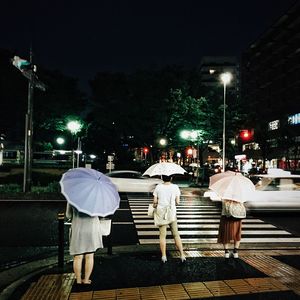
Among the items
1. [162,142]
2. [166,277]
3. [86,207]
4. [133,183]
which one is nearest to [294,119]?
[162,142]

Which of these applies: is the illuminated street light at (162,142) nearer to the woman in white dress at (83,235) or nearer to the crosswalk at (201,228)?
the crosswalk at (201,228)

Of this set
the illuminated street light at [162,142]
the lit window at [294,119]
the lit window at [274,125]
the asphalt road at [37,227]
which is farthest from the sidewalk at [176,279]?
the lit window at [274,125]

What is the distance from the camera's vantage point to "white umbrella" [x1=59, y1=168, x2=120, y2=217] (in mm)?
6328

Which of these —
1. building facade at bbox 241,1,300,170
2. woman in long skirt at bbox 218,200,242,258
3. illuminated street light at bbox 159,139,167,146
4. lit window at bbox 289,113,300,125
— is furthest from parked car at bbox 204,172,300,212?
lit window at bbox 289,113,300,125

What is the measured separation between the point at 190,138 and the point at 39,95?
51.7 ft

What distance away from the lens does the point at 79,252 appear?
6555 millimetres

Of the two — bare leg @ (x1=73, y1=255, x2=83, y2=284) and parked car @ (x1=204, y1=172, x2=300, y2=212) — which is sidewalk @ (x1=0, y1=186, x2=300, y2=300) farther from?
parked car @ (x1=204, y1=172, x2=300, y2=212)

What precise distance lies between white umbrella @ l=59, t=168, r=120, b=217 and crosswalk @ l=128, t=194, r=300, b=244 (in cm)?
473

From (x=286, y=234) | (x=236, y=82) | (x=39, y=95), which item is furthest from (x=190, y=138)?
(x=236, y=82)

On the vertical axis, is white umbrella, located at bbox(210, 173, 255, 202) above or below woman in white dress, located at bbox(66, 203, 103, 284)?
above

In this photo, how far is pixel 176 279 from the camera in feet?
23.6

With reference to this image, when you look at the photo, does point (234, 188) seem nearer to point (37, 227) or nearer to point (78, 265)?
point (78, 265)

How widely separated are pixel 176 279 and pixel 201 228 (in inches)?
251

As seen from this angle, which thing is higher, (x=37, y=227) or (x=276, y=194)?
(x=276, y=194)
